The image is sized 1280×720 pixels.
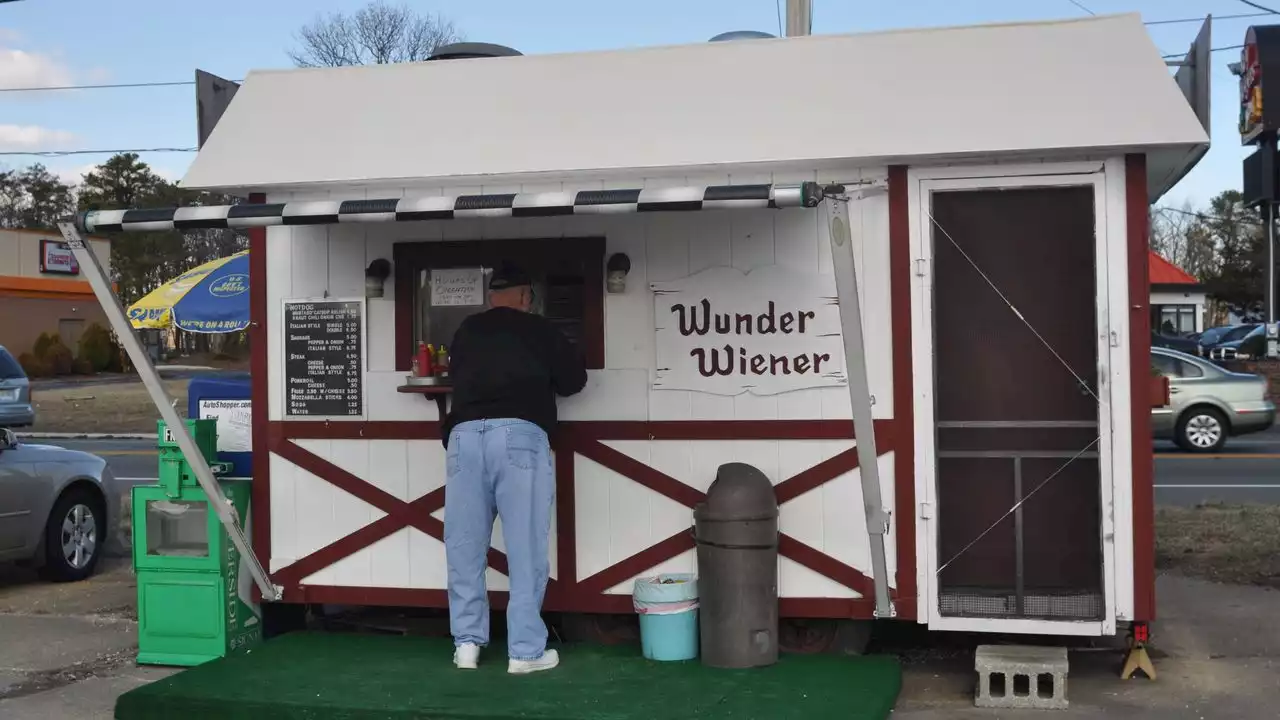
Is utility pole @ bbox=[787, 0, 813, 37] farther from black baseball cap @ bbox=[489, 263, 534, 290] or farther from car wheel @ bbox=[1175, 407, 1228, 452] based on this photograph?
car wheel @ bbox=[1175, 407, 1228, 452]

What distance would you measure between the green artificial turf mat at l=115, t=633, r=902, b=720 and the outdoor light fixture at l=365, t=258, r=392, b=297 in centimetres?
182

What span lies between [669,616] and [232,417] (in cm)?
275

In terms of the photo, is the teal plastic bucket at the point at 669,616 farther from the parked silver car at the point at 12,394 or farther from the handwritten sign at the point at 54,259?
the handwritten sign at the point at 54,259

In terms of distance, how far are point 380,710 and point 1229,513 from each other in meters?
8.01

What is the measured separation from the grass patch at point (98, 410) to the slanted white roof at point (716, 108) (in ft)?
48.3

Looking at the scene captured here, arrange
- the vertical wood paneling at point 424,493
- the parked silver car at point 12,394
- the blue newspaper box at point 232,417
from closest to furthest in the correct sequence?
Result: the vertical wood paneling at point 424,493 → the blue newspaper box at point 232,417 → the parked silver car at point 12,394

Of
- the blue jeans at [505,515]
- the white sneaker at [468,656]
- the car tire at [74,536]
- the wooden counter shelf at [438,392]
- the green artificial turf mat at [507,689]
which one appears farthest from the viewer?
the car tire at [74,536]

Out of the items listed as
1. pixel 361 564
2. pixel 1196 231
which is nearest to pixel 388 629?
pixel 361 564

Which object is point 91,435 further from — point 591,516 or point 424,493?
point 591,516

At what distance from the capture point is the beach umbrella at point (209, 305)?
7723 mm

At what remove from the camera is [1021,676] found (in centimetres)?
573

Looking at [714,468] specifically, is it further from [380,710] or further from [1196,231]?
[1196,231]

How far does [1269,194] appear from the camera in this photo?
14258 mm

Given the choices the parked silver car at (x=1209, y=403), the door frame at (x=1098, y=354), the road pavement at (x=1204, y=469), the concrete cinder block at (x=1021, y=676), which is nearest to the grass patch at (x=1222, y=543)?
the road pavement at (x=1204, y=469)
